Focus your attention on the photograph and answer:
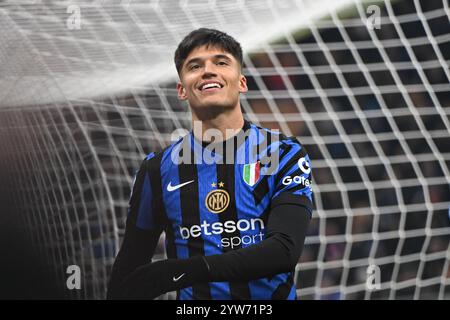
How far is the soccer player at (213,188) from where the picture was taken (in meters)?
1.40

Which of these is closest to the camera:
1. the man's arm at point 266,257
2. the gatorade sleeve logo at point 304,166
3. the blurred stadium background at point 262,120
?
the man's arm at point 266,257

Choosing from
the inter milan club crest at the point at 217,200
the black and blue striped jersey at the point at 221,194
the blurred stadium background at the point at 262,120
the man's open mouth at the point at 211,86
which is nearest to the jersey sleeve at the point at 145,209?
the black and blue striped jersey at the point at 221,194

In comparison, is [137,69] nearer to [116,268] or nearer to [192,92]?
[192,92]

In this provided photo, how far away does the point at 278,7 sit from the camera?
84.0 inches

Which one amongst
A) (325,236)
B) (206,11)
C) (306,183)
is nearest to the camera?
(306,183)

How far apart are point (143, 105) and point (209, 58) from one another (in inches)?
28.3

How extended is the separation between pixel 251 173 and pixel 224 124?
0.13 m

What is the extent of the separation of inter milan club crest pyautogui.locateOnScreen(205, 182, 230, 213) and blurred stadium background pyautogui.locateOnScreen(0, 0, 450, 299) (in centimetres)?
67

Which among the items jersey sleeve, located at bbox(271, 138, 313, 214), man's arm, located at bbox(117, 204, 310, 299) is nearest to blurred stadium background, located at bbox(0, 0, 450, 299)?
jersey sleeve, located at bbox(271, 138, 313, 214)

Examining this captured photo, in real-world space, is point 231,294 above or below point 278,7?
below

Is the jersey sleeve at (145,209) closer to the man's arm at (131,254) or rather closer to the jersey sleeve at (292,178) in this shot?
the man's arm at (131,254)

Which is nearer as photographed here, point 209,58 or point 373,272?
point 209,58

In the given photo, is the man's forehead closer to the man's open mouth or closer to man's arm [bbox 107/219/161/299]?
the man's open mouth

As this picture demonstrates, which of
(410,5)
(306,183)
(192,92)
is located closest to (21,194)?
(192,92)
